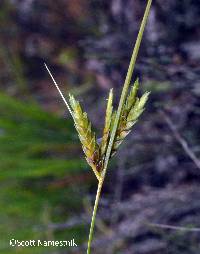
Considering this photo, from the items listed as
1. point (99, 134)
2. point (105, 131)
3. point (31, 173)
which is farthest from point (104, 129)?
point (99, 134)

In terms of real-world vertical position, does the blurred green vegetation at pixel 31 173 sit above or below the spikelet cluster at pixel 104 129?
below

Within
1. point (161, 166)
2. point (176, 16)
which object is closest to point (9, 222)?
point (161, 166)

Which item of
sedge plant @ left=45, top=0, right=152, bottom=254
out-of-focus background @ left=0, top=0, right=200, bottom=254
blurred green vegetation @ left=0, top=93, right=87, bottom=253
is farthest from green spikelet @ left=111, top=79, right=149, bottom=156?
blurred green vegetation @ left=0, top=93, right=87, bottom=253

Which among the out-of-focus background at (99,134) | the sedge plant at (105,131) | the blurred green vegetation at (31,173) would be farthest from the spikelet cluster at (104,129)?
the blurred green vegetation at (31,173)

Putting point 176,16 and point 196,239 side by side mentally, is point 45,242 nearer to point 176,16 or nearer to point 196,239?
point 196,239

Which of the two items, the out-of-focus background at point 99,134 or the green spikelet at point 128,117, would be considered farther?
the out-of-focus background at point 99,134

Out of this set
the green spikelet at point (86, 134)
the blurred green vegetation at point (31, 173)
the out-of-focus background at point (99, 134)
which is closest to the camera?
the green spikelet at point (86, 134)

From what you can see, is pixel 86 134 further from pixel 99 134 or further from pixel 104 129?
pixel 99 134

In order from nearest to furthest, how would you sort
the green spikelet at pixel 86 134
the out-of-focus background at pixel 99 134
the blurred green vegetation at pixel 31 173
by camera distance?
the green spikelet at pixel 86 134
the out-of-focus background at pixel 99 134
the blurred green vegetation at pixel 31 173

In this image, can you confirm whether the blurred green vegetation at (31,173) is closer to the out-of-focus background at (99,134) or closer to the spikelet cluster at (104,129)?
the out-of-focus background at (99,134)
